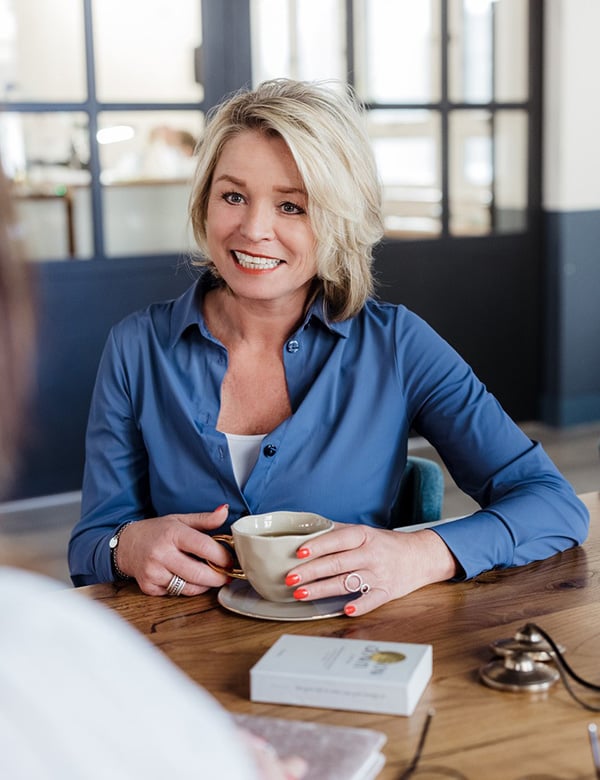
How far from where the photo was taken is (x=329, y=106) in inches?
66.2

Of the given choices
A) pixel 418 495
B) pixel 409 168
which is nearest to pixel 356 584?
pixel 418 495

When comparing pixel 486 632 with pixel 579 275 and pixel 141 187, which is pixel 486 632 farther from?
pixel 579 275

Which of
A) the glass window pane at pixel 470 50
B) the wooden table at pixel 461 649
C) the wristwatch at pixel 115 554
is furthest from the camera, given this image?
the glass window pane at pixel 470 50

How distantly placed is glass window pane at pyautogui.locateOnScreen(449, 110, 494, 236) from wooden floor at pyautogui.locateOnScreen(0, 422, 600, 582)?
1.01 m

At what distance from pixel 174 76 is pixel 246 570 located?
3.50m

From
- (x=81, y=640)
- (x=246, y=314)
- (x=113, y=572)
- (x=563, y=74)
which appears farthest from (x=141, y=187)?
(x=81, y=640)

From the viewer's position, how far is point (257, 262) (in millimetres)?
1690

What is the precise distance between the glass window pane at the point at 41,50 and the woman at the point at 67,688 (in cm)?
378

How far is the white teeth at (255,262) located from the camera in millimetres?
1688

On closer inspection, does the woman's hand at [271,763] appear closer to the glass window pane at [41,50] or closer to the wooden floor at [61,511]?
the wooden floor at [61,511]

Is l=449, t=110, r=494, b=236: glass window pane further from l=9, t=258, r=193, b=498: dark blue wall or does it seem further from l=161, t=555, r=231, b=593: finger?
l=161, t=555, r=231, b=593: finger

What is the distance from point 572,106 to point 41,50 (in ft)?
7.79

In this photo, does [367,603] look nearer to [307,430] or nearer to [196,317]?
[307,430]

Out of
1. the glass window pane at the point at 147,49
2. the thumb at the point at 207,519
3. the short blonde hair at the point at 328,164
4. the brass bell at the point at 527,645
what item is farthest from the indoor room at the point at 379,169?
A: the brass bell at the point at 527,645
